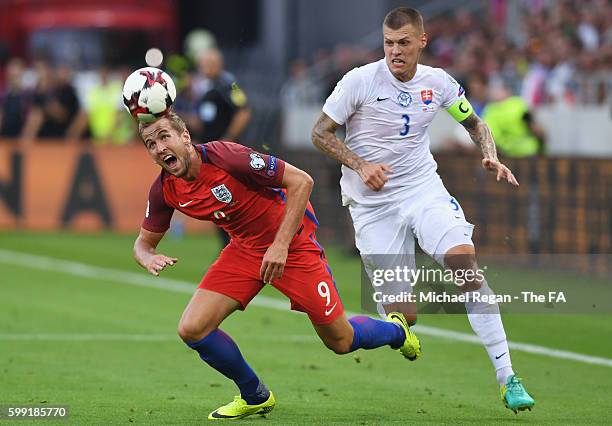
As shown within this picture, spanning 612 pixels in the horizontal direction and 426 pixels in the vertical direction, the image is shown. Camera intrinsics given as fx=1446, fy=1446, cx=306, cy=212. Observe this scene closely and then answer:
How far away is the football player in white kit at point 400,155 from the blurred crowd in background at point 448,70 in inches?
252

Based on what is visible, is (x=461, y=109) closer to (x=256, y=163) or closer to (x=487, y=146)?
(x=487, y=146)

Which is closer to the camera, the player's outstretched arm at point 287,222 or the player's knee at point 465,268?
the player's outstretched arm at point 287,222

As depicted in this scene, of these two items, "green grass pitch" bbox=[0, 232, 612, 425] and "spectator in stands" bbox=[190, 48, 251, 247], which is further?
"spectator in stands" bbox=[190, 48, 251, 247]

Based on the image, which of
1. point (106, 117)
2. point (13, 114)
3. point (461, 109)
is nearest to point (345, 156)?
point (461, 109)

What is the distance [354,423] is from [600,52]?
1118 cm

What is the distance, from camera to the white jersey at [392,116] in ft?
30.0

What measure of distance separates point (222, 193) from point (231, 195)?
59 millimetres

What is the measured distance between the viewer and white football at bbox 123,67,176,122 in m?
7.85

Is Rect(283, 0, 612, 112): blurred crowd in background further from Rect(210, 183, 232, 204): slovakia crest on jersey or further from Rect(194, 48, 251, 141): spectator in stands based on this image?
Rect(210, 183, 232, 204): slovakia crest on jersey

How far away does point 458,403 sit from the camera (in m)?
9.02

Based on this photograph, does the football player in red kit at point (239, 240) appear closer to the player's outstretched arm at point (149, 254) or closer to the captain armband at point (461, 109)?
the player's outstretched arm at point (149, 254)

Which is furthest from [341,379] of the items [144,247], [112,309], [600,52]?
[600,52]

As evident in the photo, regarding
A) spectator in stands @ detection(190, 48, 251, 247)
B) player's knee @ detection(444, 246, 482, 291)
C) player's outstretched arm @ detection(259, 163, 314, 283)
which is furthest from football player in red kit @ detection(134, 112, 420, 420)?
spectator in stands @ detection(190, 48, 251, 247)

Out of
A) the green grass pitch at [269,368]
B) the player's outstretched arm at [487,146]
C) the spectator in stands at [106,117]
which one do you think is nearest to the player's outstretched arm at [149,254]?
the green grass pitch at [269,368]
